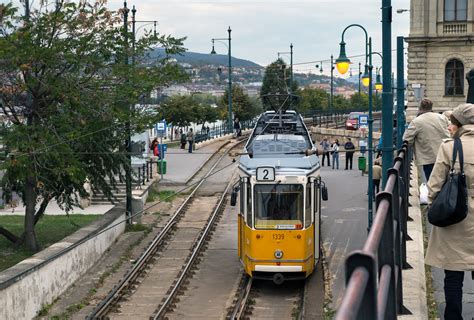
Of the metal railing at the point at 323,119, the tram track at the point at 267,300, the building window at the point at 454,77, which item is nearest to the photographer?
the tram track at the point at 267,300

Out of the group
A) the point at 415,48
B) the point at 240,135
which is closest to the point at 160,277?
the point at 415,48

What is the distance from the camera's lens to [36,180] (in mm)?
23328

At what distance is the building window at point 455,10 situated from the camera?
5406 cm

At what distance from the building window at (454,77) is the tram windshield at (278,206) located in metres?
36.5

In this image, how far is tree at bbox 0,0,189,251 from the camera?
916 inches

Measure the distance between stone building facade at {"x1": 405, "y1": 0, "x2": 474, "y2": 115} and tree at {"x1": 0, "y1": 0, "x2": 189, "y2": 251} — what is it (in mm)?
30794

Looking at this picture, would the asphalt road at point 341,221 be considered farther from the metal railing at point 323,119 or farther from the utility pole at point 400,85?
the metal railing at point 323,119

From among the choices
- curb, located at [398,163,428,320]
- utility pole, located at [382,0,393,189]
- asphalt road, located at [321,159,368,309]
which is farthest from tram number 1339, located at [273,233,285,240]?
utility pole, located at [382,0,393,189]

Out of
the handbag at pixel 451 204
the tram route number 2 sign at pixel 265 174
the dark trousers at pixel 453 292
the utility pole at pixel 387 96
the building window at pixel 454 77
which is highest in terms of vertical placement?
the building window at pixel 454 77

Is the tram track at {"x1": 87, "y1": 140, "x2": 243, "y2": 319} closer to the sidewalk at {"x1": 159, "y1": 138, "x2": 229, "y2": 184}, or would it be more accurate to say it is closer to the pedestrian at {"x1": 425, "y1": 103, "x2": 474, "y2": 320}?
the sidewalk at {"x1": 159, "y1": 138, "x2": 229, "y2": 184}

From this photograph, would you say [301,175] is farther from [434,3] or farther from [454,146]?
[434,3]

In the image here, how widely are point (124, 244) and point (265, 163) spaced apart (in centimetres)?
857

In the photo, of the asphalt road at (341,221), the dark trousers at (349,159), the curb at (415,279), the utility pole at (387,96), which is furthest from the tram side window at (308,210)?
the dark trousers at (349,159)

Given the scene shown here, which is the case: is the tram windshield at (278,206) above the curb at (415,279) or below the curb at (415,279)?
below
